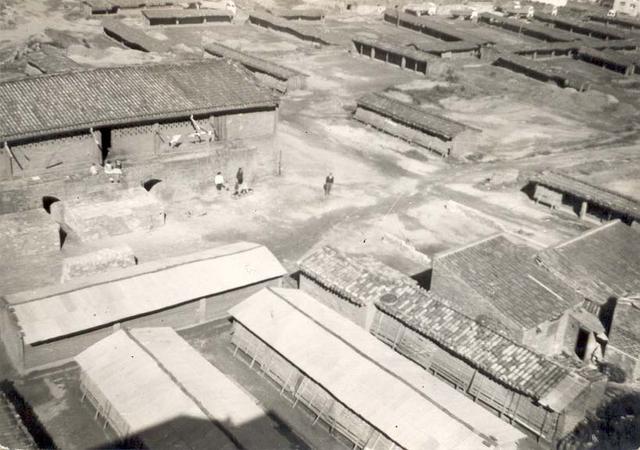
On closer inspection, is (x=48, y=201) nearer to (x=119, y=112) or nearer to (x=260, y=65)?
(x=119, y=112)

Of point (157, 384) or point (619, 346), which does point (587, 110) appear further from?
point (157, 384)

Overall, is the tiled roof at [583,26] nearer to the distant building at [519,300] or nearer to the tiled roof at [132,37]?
the tiled roof at [132,37]

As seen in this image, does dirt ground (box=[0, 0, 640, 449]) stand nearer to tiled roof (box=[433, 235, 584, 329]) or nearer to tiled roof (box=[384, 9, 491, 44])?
tiled roof (box=[433, 235, 584, 329])

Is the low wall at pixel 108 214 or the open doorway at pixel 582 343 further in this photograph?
the low wall at pixel 108 214

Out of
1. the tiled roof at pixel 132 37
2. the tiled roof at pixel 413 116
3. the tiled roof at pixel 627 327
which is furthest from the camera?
the tiled roof at pixel 132 37

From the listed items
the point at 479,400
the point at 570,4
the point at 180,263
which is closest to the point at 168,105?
the point at 180,263

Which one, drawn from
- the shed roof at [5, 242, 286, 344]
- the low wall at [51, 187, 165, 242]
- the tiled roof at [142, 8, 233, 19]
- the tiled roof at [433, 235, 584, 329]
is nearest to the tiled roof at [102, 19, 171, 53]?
the tiled roof at [142, 8, 233, 19]

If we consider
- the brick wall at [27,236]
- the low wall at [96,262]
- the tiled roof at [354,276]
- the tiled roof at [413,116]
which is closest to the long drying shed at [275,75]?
the tiled roof at [413,116]
